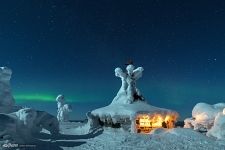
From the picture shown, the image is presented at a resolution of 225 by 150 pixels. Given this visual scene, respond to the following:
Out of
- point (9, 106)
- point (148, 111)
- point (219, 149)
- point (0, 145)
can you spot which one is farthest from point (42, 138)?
point (9, 106)

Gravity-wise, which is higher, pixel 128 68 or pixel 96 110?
pixel 128 68

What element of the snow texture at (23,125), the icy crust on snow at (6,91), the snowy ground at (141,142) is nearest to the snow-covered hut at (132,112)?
the snowy ground at (141,142)

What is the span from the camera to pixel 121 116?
98.6ft

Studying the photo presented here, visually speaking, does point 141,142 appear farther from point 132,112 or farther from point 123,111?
point 123,111

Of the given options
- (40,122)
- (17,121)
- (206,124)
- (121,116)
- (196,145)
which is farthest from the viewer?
(206,124)

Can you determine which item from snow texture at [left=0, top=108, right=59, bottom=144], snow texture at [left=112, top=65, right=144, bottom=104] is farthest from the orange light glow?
snow texture at [left=0, top=108, right=59, bottom=144]

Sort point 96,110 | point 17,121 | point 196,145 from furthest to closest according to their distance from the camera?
point 96,110, point 17,121, point 196,145

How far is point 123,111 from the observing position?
30062 mm

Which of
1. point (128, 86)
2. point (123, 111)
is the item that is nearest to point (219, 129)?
point (123, 111)

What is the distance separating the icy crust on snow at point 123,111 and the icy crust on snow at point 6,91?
11.3 m

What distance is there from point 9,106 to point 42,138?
49.2 feet

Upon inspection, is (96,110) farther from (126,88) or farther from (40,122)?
(40,122)

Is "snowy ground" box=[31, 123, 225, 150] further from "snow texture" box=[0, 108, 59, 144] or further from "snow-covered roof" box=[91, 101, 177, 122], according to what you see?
"snow-covered roof" box=[91, 101, 177, 122]

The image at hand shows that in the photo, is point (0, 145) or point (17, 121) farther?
point (17, 121)
